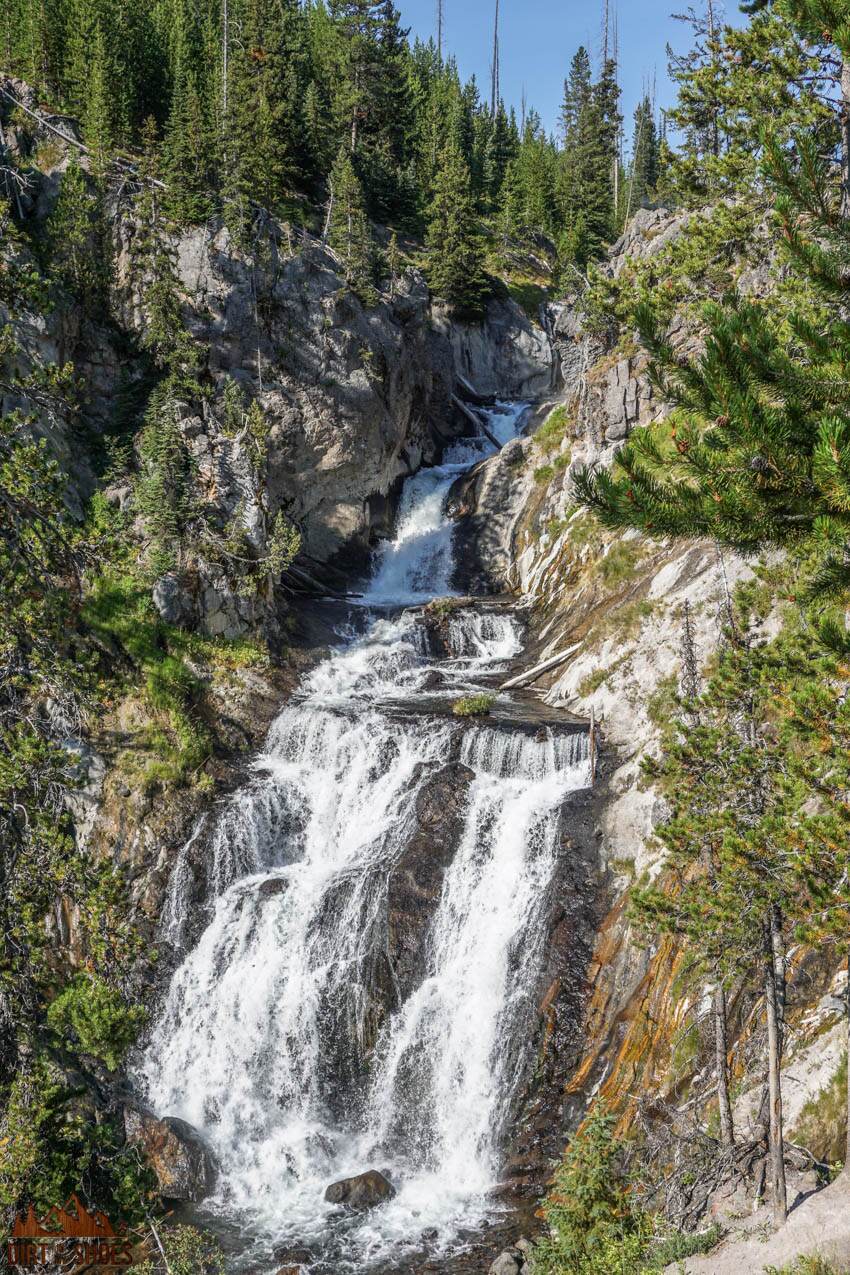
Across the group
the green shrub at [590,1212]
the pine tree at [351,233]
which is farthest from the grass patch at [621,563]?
the pine tree at [351,233]

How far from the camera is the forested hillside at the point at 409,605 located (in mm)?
6363

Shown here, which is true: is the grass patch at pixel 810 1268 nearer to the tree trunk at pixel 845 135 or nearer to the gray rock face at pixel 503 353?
the tree trunk at pixel 845 135

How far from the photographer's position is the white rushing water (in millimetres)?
15547

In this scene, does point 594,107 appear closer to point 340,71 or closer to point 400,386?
point 340,71

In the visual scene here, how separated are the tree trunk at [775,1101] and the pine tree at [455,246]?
149ft

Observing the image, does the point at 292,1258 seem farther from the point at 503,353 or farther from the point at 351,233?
the point at 503,353

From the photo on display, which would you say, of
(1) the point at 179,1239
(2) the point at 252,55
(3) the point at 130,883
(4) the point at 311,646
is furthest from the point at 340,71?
(1) the point at 179,1239

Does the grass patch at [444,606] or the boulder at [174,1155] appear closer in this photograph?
the boulder at [174,1155]

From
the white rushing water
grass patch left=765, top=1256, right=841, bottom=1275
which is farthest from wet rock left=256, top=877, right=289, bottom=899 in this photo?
grass patch left=765, top=1256, right=841, bottom=1275

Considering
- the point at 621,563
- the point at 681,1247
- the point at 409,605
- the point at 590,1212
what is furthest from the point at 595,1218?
the point at 409,605

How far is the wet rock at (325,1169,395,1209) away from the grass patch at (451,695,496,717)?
1149 cm

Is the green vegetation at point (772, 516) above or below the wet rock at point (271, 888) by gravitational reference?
above

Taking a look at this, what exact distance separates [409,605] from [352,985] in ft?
59.0

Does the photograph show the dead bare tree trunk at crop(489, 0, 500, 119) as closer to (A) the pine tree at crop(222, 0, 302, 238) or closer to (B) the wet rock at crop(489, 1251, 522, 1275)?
(A) the pine tree at crop(222, 0, 302, 238)
